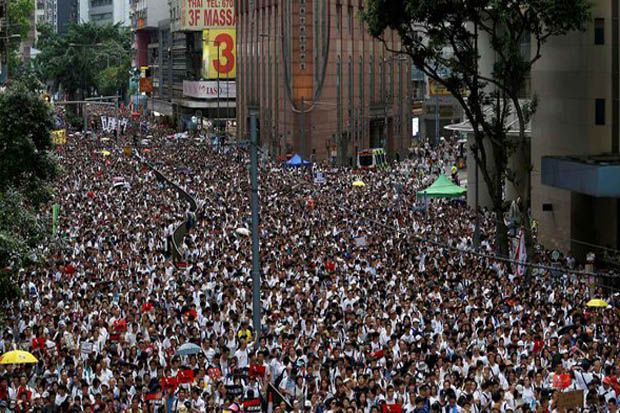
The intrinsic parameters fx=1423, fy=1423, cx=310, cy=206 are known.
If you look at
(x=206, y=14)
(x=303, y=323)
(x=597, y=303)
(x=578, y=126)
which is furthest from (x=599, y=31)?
(x=206, y=14)

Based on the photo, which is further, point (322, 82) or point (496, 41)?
point (322, 82)

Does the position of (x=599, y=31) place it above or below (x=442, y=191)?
above

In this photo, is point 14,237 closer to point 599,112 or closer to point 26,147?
point 26,147

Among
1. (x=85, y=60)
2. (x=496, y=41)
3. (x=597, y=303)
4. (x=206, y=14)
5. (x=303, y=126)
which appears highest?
(x=206, y=14)

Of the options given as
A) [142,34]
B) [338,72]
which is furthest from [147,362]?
[142,34]

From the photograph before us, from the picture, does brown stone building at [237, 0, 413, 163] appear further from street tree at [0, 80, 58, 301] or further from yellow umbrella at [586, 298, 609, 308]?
yellow umbrella at [586, 298, 609, 308]

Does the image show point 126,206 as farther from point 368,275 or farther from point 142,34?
point 142,34
